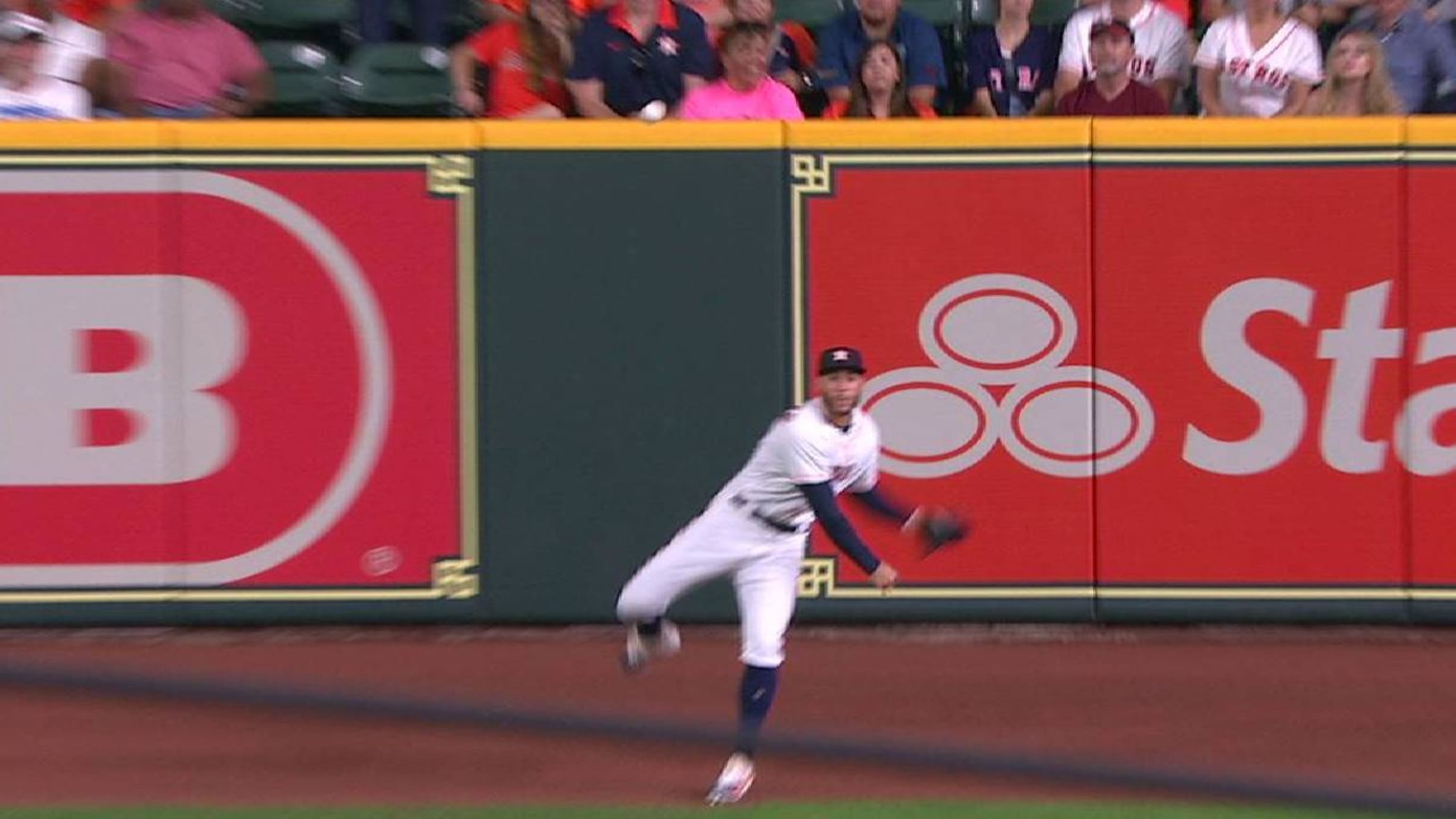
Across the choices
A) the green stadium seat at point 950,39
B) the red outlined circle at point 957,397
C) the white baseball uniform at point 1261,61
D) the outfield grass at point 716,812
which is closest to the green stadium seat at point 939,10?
the green stadium seat at point 950,39

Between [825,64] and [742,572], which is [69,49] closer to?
[825,64]

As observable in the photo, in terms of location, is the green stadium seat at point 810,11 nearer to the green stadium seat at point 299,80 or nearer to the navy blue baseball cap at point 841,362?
the green stadium seat at point 299,80

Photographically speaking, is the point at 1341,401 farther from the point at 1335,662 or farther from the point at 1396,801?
the point at 1396,801

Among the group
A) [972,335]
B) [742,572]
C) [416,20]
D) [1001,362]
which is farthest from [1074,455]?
[416,20]

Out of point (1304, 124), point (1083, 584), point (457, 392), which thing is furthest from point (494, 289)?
point (1304, 124)

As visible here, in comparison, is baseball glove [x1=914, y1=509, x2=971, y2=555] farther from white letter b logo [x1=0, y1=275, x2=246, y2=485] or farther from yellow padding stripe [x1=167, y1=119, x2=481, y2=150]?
white letter b logo [x1=0, y1=275, x2=246, y2=485]

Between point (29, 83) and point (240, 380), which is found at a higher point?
point (29, 83)

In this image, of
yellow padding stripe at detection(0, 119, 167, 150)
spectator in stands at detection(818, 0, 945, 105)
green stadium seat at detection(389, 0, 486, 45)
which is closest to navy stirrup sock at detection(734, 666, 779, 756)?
spectator in stands at detection(818, 0, 945, 105)
